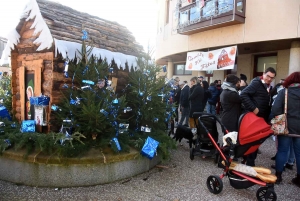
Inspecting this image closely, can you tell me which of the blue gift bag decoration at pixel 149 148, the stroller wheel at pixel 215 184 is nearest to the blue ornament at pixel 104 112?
the blue gift bag decoration at pixel 149 148

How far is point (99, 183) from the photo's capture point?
3.77 m

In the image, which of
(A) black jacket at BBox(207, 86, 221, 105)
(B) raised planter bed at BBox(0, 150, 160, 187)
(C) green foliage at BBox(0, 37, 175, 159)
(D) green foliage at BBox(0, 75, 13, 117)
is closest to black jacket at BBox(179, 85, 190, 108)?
(A) black jacket at BBox(207, 86, 221, 105)

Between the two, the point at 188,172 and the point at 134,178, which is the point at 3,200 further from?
the point at 188,172

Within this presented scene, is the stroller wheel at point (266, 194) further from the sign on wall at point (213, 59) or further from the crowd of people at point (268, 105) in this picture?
the sign on wall at point (213, 59)

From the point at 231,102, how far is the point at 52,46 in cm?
361

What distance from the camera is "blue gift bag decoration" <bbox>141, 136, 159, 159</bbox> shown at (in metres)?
4.11

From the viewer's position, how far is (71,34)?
4.39m

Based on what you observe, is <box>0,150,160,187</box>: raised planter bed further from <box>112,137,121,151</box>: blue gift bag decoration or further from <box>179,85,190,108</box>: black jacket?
<box>179,85,190,108</box>: black jacket

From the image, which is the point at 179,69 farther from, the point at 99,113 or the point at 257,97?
the point at 99,113

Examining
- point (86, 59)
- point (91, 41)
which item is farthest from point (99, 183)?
point (91, 41)

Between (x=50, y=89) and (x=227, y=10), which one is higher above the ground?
(x=227, y=10)

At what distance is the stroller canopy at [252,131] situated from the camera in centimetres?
346

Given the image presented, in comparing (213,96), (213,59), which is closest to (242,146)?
(213,96)

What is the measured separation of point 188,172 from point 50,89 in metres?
3.11
